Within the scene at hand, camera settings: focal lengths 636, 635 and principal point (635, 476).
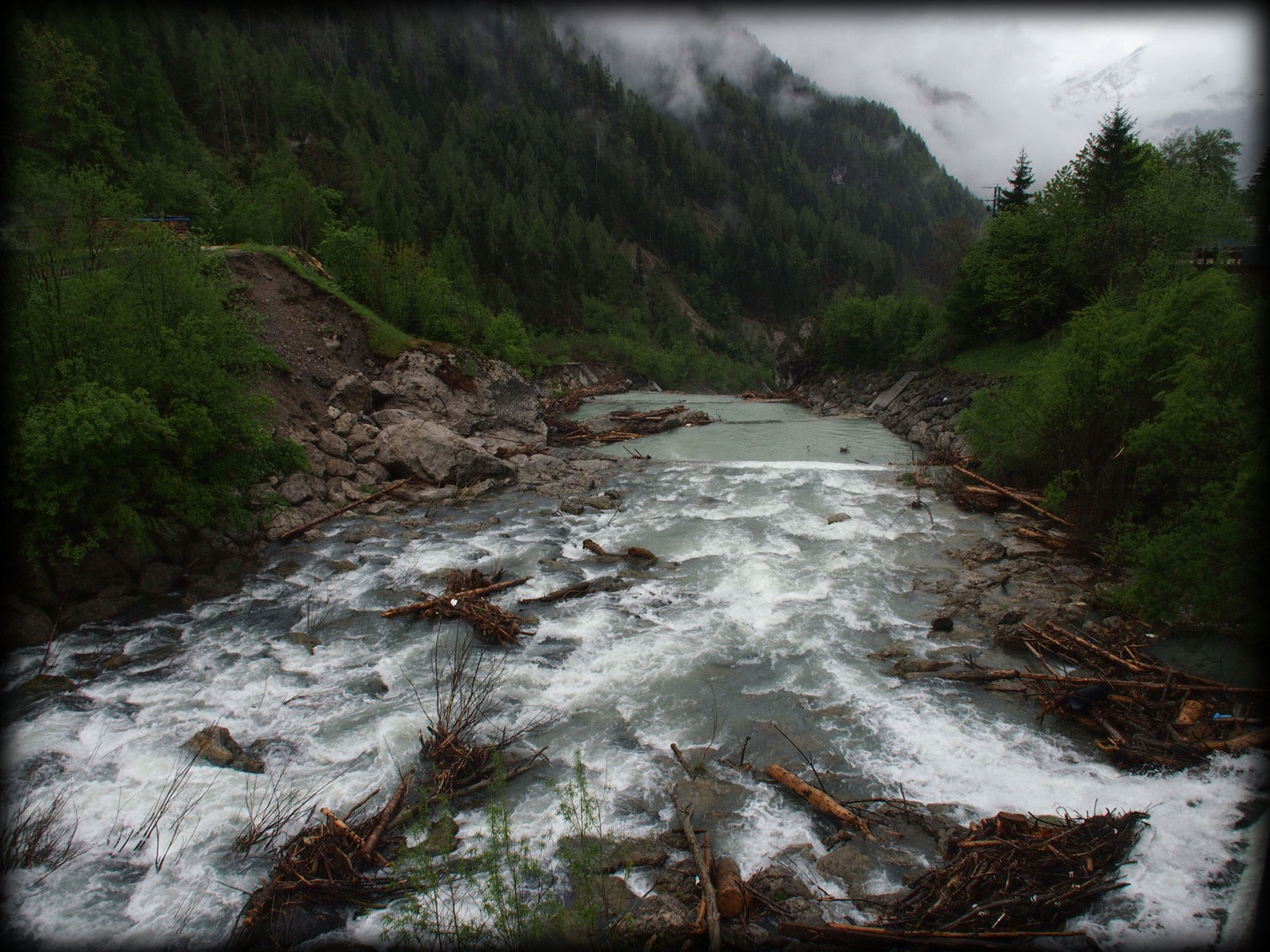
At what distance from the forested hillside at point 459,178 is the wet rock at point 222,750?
986cm

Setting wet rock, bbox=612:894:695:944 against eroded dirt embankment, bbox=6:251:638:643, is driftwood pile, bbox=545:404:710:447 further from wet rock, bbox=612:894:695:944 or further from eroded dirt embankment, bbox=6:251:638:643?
wet rock, bbox=612:894:695:944

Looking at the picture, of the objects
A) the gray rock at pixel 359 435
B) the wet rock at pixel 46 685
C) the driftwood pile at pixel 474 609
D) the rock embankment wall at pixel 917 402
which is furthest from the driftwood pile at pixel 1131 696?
the gray rock at pixel 359 435

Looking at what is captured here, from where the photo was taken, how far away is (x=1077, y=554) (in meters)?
16.3

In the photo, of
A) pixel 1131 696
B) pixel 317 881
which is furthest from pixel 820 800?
pixel 317 881

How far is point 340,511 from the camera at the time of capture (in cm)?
1972

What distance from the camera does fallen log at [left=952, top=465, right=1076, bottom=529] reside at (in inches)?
720

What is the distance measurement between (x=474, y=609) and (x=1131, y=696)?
1124 cm

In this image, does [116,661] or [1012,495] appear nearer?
[116,661]

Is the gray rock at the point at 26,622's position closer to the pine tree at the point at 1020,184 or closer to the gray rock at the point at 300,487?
the gray rock at the point at 300,487

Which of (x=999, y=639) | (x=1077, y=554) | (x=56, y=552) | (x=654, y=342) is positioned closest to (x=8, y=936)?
(x=56, y=552)

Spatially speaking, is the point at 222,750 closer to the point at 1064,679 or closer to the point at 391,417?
the point at 1064,679

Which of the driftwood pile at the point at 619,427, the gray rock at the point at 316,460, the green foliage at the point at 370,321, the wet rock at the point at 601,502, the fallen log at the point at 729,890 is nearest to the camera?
the fallen log at the point at 729,890

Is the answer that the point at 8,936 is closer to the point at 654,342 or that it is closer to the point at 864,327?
the point at 864,327

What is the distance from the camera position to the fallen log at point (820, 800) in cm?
762
